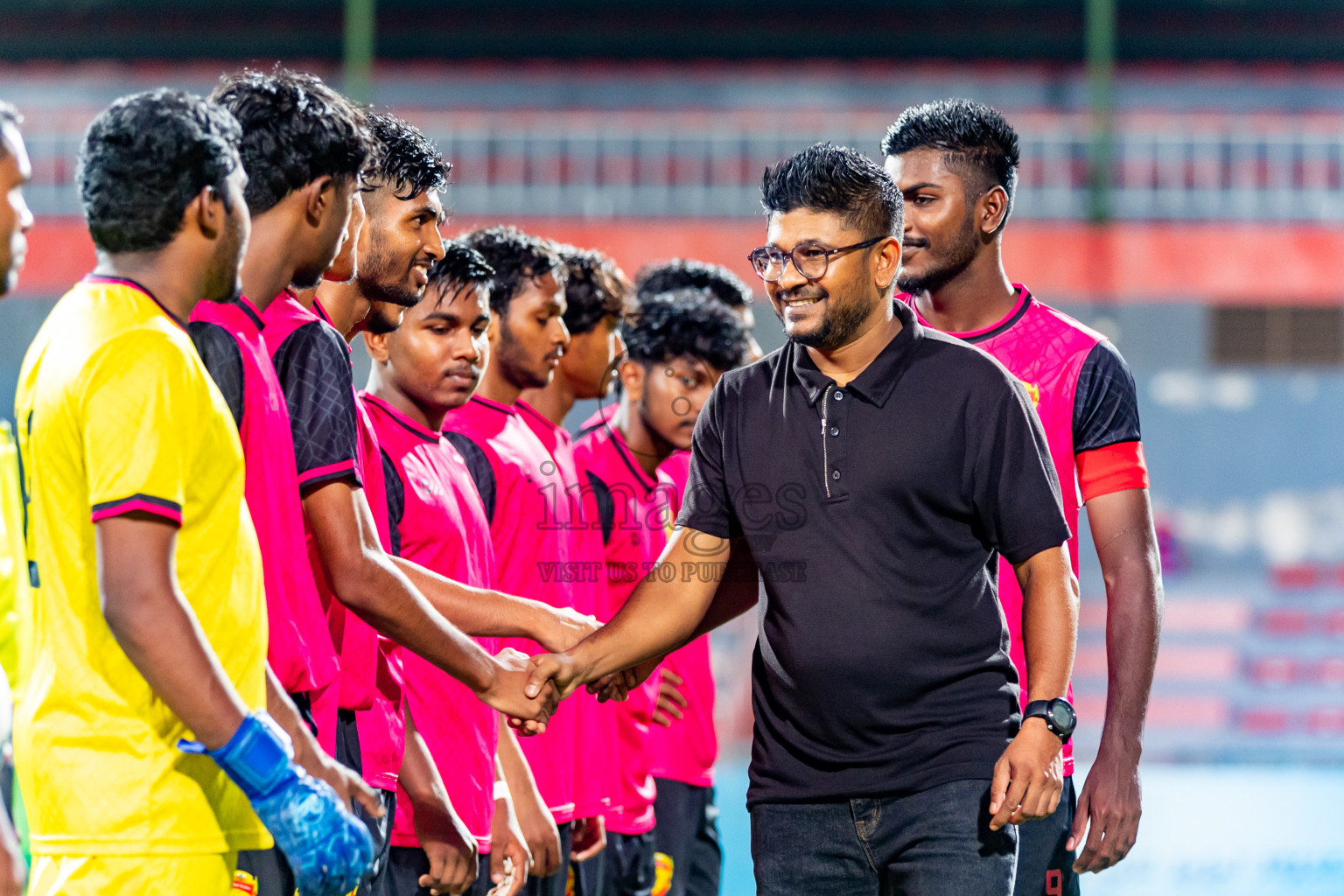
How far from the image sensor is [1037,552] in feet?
7.16

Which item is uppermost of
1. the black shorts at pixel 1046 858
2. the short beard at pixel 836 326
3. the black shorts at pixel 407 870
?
the short beard at pixel 836 326

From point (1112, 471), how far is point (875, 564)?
660 mm

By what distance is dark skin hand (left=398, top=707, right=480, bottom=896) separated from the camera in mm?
2359

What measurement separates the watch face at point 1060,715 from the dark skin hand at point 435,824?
1000 mm

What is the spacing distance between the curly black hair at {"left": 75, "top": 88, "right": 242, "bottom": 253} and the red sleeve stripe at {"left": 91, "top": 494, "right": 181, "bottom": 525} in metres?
0.33

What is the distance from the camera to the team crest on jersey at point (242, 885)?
171cm

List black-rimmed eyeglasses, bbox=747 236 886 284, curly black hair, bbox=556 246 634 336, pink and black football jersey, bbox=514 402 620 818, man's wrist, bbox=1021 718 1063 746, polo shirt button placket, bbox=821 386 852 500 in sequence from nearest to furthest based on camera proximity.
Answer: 1. man's wrist, bbox=1021 718 1063 746
2. polo shirt button placket, bbox=821 386 852 500
3. black-rimmed eyeglasses, bbox=747 236 886 284
4. pink and black football jersey, bbox=514 402 620 818
5. curly black hair, bbox=556 246 634 336

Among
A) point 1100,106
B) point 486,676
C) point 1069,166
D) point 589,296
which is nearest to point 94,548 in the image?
point 486,676

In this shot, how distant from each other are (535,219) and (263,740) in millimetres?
10065

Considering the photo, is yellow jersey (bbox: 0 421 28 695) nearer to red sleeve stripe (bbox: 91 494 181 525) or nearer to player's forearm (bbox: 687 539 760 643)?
player's forearm (bbox: 687 539 760 643)

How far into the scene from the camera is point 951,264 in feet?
9.00

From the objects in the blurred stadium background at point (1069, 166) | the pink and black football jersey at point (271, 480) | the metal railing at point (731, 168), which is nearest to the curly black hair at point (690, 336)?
the pink and black football jersey at point (271, 480)

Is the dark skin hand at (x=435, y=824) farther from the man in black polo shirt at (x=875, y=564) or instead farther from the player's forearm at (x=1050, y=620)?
the player's forearm at (x=1050, y=620)

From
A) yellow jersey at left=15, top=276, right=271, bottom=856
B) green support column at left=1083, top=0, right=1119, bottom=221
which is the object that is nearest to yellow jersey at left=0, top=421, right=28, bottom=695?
yellow jersey at left=15, top=276, right=271, bottom=856
